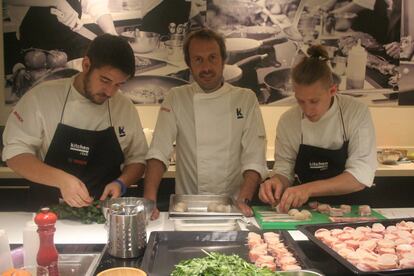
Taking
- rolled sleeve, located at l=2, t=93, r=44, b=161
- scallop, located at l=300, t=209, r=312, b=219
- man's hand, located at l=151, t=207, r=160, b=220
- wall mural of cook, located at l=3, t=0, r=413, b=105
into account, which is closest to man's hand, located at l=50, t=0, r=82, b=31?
wall mural of cook, located at l=3, t=0, r=413, b=105

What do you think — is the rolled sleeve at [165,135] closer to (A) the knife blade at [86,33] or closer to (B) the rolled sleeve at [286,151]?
(B) the rolled sleeve at [286,151]

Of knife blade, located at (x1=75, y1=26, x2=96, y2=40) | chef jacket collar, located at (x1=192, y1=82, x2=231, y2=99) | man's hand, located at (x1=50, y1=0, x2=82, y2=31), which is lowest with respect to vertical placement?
chef jacket collar, located at (x1=192, y1=82, x2=231, y2=99)

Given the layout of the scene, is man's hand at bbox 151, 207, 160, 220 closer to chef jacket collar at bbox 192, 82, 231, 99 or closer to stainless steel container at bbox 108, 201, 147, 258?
stainless steel container at bbox 108, 201, 147, 258

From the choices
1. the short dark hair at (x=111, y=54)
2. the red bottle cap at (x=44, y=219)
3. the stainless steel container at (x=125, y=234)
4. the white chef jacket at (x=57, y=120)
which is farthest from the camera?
the white chef jacket at (x=57, y=120)

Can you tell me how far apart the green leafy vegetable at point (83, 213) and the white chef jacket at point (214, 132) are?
653 mm

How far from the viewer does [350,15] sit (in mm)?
3951

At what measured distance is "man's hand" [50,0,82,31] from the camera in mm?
3797

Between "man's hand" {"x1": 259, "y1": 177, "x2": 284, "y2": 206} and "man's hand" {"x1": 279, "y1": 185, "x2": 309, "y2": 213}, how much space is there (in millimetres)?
70

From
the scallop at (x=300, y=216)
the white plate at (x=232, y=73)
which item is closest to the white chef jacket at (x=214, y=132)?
the scallop at (x=300, y=216)

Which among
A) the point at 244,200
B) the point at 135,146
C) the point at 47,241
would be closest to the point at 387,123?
the point at 244,200

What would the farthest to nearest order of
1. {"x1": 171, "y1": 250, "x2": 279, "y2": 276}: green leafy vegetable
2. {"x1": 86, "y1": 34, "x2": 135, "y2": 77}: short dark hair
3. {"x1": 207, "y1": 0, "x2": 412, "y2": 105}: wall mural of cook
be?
1. {"x1": 207, "y1": 0, "x2": 412, "y2": 105}: wall mural of cook
2. {"x1": 86, "y1": 34, "x2": 135, "y2": 77}: short dark hair
3. {"x1": 171, "y1": 250, "x2": 279, "y2": 276}: green leafy vegetable

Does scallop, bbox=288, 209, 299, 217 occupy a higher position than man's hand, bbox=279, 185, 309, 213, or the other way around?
man's hand, bbox=279, 185, 309, 213

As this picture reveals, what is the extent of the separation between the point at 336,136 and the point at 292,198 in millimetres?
475

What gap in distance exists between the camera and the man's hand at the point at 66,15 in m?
3.80
